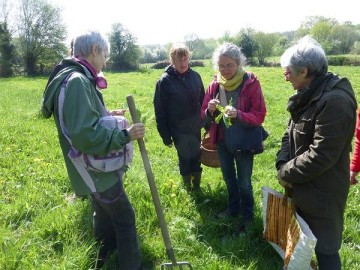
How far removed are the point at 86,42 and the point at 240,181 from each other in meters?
2.17

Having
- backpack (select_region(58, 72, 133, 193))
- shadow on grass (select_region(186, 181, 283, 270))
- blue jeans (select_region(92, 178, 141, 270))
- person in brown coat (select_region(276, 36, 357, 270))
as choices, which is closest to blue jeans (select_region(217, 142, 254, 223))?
shadow on grass (select_region(186, 181, 283, 270))

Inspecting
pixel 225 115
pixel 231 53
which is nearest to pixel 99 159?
pixel 225 115

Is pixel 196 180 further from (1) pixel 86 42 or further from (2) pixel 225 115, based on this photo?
(1) pixel 86 42

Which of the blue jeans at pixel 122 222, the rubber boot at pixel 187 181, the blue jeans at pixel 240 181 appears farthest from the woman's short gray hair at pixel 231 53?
the rubber boot at pixel 187 181

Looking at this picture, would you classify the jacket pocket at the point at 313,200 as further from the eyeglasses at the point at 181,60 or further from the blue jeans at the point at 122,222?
the eyeglasses at the point at 181,60

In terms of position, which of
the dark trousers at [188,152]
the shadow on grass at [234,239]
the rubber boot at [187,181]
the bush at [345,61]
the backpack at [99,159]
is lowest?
the shadow on grass at [234,239]

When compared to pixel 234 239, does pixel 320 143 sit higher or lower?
higher

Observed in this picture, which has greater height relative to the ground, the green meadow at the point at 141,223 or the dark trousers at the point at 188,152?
the dark trousers at the point at 188,152

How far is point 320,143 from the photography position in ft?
7.56

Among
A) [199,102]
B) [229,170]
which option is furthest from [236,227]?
[199,102]

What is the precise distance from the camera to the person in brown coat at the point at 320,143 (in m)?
2.27

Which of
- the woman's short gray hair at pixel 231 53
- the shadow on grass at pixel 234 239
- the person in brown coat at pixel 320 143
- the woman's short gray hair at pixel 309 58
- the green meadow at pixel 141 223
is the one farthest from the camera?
the woman's short gray hair at pixel 231 53

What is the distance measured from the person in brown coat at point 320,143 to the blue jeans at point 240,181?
1.11 metres

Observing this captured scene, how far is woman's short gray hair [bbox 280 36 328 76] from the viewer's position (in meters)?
2.41
